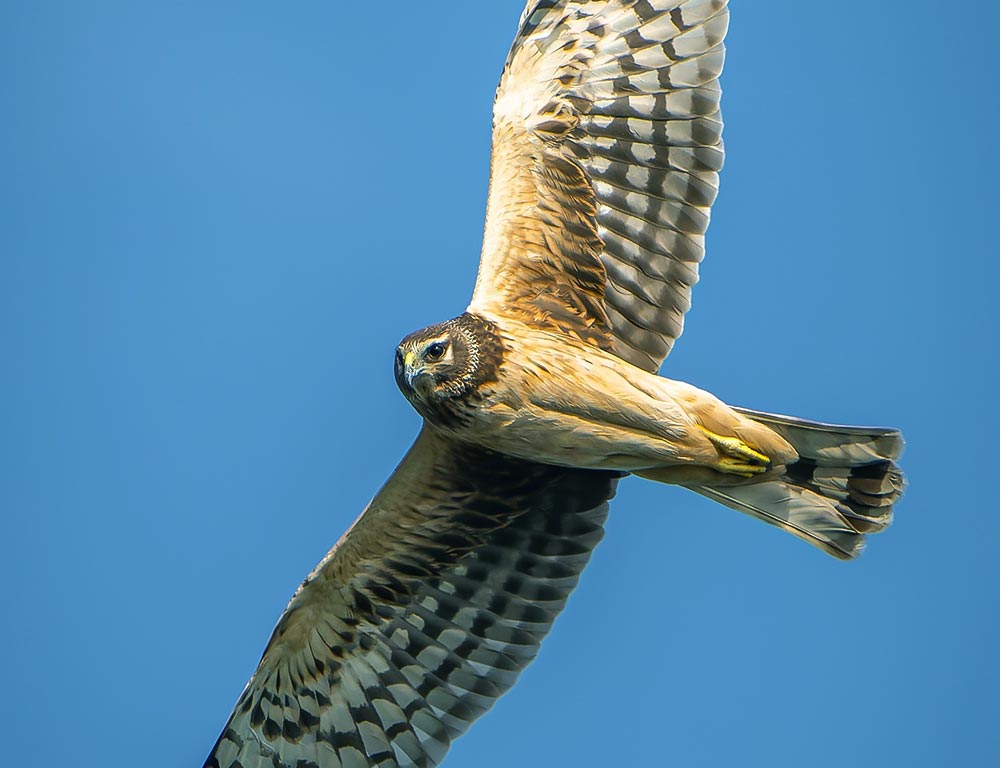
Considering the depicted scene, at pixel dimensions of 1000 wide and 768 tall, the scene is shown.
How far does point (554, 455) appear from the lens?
5980 millimetres

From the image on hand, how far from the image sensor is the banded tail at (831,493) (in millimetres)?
6523

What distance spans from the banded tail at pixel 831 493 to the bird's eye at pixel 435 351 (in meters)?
1.78

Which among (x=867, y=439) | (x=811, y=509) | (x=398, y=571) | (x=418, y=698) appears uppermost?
(x=867, y=439)

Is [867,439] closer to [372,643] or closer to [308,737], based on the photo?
[372,643]

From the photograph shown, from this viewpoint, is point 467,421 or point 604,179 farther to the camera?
point 604,179

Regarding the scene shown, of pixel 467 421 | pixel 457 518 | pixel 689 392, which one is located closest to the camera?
pixel 467 421

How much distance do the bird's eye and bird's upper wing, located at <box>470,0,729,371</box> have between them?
3.90ft

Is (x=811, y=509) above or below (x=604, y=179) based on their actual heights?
below

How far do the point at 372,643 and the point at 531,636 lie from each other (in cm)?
95

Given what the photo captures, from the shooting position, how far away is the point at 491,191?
6.55 meters

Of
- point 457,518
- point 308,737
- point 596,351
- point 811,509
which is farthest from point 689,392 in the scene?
point 308,737

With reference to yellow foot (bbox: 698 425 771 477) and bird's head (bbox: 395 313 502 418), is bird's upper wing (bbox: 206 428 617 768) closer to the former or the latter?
yellow foot (bbox: 698 425 771 477)

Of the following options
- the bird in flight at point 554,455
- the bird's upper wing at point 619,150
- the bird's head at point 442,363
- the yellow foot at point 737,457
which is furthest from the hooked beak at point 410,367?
the yellow foot at point 737,457

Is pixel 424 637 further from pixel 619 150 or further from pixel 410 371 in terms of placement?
pixel 619 150
